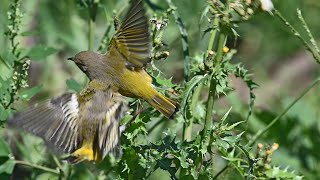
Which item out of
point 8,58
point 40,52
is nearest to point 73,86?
point 40,52

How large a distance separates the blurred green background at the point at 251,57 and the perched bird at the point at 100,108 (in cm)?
22

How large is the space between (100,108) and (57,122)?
178 mm

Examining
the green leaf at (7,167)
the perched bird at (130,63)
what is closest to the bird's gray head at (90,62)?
the perched bird at (130,63)

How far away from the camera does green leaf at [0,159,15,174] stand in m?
3.95

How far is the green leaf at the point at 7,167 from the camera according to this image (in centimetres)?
395

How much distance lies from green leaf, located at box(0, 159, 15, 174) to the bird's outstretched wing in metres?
0.66

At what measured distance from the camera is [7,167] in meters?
3.97

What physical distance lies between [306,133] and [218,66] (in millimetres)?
1803

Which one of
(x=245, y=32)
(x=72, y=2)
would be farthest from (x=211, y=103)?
(x=245, y=32)

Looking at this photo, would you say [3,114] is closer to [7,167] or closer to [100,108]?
[7,167]

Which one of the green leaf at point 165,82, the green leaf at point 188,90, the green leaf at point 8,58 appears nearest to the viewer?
the green leaf at point 188,90

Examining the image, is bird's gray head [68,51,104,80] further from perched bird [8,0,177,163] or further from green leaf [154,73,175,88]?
green leaf [154,73,175,88]

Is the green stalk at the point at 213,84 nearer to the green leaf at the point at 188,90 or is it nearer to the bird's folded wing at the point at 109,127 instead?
the green leaf at the point at 188,90

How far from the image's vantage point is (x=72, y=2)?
5.97 m
